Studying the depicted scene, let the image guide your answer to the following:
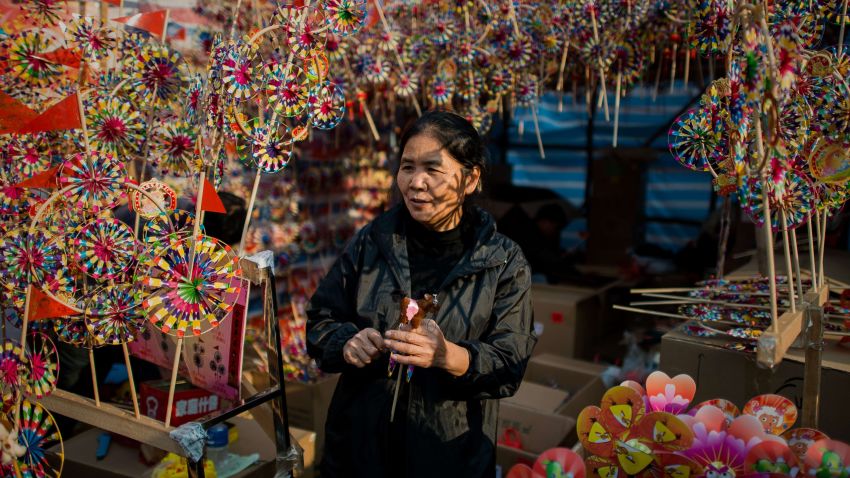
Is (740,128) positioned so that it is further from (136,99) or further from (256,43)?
(136,99)

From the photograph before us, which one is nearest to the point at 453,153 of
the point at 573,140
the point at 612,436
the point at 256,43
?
the point at 256,43

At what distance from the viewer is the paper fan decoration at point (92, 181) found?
1264 millimetres

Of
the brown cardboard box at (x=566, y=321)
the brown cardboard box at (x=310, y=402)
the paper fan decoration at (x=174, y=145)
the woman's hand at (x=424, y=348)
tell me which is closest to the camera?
the woman's hand at (x=424, y=348)

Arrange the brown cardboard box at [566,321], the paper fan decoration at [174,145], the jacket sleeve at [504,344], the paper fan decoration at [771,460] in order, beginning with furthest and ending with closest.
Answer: the brown cardboard box at [566,321], the paper fan decoration at [174,145], the jacket sleeve at [504,344], the paper fan decoration at [771,460]

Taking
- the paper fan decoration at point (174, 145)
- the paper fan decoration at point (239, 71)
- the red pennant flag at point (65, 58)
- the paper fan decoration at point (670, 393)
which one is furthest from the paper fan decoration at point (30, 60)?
the paper fan decoration at point (670, 393)

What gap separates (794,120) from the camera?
1.31m

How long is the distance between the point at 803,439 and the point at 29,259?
62.7 inches

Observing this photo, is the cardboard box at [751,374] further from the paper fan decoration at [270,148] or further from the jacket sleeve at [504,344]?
the paper fan decoration at [270,148]

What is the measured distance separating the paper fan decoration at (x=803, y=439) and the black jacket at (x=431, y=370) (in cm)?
54

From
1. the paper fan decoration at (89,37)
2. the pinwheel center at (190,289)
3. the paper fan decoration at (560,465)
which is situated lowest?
the paper fan decoration at (560,465)

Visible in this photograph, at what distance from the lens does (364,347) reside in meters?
1.31

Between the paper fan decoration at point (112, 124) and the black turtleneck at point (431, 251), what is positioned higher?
the paper fan decoration at point (112, 124)

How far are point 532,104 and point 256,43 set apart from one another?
1767mm

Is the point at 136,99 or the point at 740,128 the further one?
the point at 136,99
